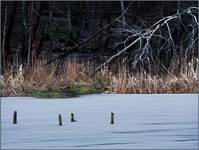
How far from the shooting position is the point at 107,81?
12.7 metres

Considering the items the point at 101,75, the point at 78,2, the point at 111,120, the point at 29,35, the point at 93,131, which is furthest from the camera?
the point at 78,2

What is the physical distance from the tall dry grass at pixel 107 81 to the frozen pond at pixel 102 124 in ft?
3.97

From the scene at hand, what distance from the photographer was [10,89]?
11.6 metres

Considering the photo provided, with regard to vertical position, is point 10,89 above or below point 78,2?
below

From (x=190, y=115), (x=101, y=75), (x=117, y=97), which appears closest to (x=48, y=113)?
(x=190, y=115)

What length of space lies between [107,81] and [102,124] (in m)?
5.93

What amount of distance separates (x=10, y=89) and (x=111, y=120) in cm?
499

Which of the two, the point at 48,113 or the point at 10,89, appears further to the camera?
the point at 10,89

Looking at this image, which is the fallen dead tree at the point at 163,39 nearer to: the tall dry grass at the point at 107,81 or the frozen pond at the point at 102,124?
the tall dry grass at the point at 107,81

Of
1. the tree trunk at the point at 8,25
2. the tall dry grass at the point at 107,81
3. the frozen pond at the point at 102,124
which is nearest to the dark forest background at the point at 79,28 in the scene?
the tree trunk at the point at 8,25

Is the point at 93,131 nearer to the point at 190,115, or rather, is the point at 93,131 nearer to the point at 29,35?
the point at 190,115

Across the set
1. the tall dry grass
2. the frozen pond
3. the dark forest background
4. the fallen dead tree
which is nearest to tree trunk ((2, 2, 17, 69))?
the dark forest background

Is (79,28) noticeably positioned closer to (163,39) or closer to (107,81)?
(163,39)

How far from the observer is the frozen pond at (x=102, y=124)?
5.44 m
